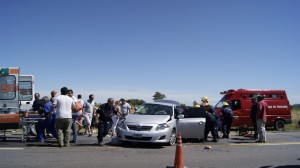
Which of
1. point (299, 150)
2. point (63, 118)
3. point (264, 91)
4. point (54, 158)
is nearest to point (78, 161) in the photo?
point (54, 158)

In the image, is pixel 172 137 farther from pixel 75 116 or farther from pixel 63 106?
pixel 63 106

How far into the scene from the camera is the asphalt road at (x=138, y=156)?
28.9 feet

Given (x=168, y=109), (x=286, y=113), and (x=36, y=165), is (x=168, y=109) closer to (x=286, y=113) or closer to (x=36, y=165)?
(x=36, y=165)

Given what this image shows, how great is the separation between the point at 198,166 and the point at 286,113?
48.9 ft

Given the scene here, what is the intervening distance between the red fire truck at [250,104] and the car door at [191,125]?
7782 mm

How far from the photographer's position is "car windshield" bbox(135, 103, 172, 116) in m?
13.0

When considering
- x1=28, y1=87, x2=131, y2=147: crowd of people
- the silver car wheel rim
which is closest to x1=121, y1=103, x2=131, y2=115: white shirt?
x1=28, y1=87, x2=131, y2=147: crowd of people

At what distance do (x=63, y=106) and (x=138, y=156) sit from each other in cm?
320

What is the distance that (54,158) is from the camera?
927cm

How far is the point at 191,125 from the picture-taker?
1316 centimetres

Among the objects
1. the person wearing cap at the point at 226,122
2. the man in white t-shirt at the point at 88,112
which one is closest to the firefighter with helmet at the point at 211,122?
the person wearing cap at the point at 226,122

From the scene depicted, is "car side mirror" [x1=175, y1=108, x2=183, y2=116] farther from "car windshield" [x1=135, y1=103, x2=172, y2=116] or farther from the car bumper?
the car bumper

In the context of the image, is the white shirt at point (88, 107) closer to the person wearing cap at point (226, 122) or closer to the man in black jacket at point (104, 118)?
the man in black jacket at point (104, 118)

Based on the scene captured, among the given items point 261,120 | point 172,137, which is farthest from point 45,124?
point 261,120
